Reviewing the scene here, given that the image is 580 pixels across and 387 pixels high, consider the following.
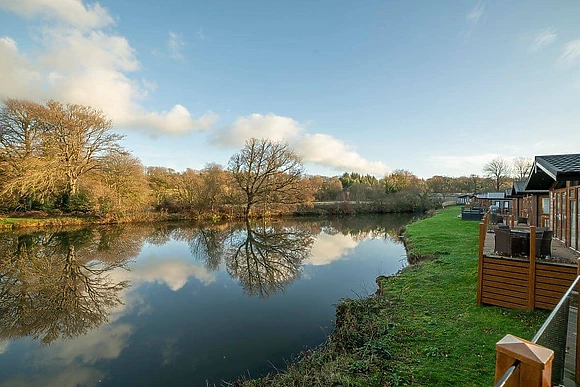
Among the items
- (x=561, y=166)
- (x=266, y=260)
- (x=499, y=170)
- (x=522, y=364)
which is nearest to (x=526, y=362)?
(x=522, y=364)

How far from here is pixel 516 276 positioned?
5.13 meters

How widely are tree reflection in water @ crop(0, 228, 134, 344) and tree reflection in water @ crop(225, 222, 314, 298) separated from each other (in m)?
4.13

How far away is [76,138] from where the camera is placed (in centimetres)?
2166

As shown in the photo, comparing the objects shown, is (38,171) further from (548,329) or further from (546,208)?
(546,208)

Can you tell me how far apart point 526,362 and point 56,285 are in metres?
11.7

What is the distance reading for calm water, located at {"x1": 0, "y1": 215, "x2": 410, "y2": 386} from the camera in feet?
15.9

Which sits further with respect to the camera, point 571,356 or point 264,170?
point 264,170

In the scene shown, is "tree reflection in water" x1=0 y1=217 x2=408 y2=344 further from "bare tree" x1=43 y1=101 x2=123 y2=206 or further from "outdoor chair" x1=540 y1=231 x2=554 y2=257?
"outdoor chair" x1=540 y1=231 x2=554 y2=257

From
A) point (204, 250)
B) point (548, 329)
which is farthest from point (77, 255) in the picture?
point (548, 329)

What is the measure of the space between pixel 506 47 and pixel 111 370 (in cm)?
1665

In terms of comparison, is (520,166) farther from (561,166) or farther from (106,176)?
(106,176)

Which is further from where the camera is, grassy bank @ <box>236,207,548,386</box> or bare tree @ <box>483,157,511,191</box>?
bare tree @ <box>483,157,511,191</box>

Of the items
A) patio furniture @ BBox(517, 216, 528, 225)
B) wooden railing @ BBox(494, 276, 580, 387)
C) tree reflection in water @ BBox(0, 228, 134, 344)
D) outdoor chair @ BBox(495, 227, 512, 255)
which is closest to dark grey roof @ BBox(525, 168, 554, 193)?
patio furniture @ BBox(517, 216, 528, 225)

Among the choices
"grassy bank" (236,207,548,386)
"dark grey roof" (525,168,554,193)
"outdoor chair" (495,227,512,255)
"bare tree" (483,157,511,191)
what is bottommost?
"grassy bank" (236,207,548,386)
